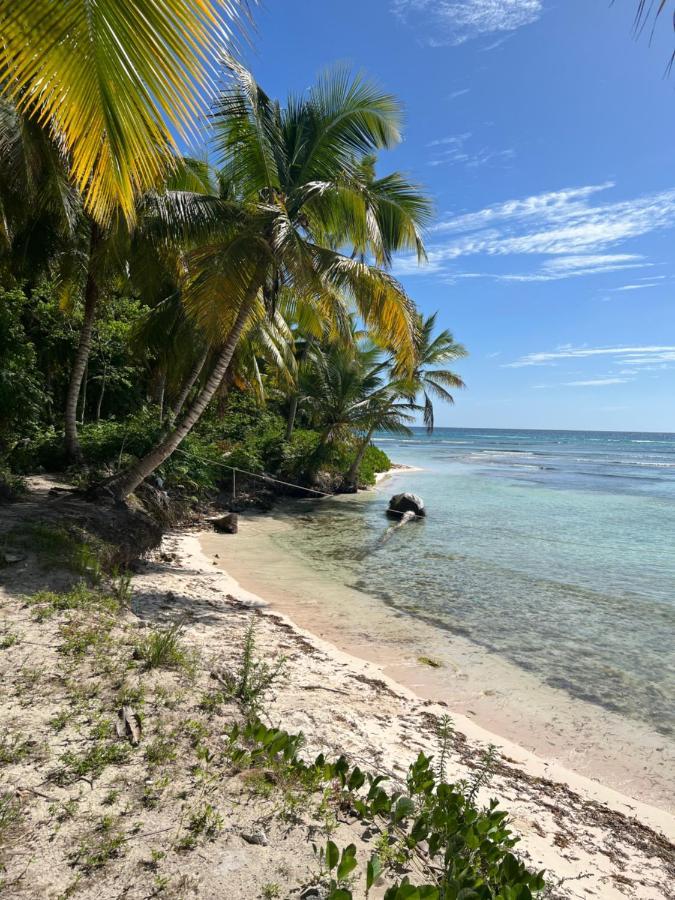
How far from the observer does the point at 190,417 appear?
26.6 ft

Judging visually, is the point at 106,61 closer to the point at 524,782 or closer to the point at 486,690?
the point at 524,782

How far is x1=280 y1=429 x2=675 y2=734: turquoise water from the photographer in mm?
5793

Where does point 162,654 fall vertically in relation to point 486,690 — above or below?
above

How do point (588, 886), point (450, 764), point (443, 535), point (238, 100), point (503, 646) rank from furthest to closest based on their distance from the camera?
point (443, 535) → point (238, 100) → point (503, 646) → point (450, 764) → point (588, 886)

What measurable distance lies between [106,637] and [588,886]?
11.3ft

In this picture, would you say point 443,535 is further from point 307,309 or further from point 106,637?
point 106,637

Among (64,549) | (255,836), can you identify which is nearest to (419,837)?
(255,836)

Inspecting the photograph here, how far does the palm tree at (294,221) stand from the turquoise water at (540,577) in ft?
Answer: 13.3

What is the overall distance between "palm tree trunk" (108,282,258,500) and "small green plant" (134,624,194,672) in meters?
4.54

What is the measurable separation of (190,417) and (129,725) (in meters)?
5.84

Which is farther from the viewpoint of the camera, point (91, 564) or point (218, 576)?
point (218, 576)

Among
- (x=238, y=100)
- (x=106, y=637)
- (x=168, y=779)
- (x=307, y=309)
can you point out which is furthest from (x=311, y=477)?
(x=168, y=779)

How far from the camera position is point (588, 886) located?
8.59ft

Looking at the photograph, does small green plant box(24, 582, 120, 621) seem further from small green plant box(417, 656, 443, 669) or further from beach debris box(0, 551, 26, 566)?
small green plant box(417, 656, 443, 669)
